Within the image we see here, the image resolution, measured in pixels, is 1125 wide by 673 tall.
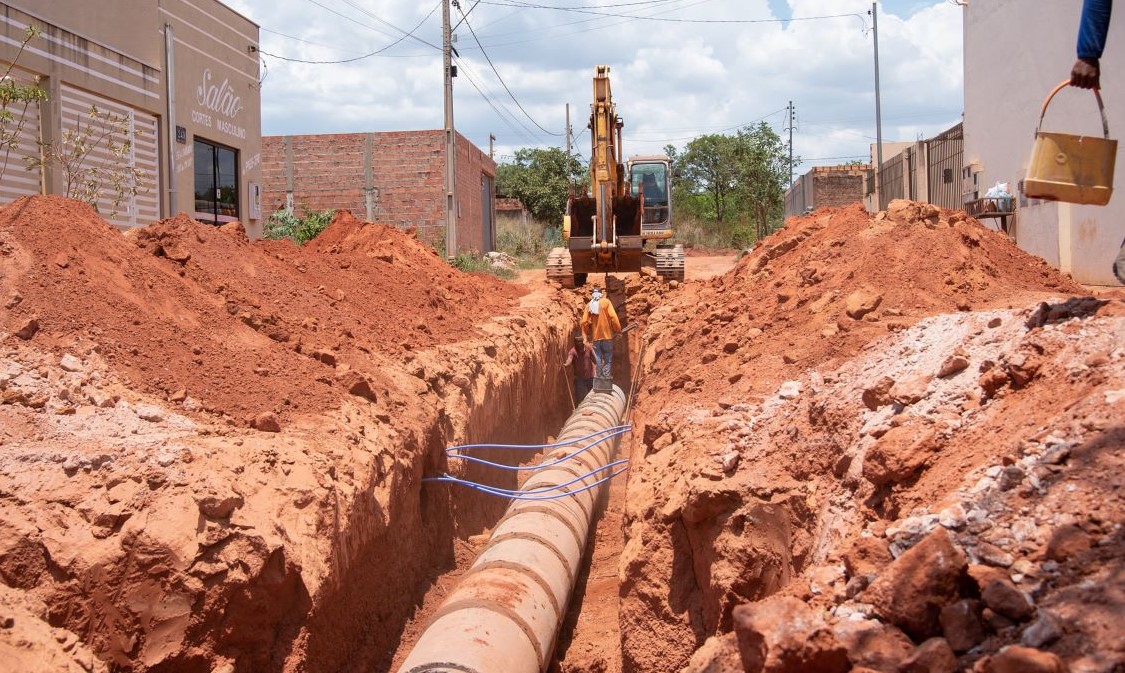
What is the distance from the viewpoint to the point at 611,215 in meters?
15.7

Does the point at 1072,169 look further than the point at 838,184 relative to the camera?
No

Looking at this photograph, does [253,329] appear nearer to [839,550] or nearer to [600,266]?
[839,550]

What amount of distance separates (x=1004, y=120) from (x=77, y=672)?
58.7 ft

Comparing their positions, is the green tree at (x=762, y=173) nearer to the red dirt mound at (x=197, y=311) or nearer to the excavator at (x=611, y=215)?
the excavator at (x=611, y=215)

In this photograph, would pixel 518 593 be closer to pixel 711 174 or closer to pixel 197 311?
pixel 197 311

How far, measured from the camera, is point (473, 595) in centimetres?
600

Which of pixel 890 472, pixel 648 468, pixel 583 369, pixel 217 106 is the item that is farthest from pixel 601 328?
pixel 217 106

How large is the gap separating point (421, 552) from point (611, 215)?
9.14 metres

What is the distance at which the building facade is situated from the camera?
1290cm

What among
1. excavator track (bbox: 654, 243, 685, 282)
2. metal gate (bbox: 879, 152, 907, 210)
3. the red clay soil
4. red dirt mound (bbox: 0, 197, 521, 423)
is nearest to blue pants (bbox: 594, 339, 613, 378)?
red dirt mound (bbox: 0, 197, 521, 423)

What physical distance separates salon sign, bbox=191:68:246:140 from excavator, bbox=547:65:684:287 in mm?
7318

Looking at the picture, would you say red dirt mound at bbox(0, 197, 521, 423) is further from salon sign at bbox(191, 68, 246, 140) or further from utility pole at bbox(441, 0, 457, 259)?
utility pole at bbox(441, 0, 457, 259)

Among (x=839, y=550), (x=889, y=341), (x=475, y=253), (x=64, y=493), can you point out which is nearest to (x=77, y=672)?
(x=64, y=493)

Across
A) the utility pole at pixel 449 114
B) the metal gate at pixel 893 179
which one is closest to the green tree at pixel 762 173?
the metal gate at pixel 893 179
